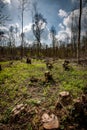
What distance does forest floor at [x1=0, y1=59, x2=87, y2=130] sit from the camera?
6379mm

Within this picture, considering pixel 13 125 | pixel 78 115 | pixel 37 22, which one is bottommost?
pixel 13 125

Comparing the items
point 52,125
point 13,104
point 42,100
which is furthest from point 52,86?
point 52,125

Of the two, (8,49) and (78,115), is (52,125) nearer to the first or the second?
(78,115)

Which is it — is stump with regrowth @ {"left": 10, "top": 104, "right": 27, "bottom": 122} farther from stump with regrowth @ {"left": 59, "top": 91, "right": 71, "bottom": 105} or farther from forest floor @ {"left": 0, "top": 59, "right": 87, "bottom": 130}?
stump with regrowth @ {"left": 59, "top": 91, "right": 71, "bottom": 105}

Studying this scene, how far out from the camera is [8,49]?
53469 millimetres

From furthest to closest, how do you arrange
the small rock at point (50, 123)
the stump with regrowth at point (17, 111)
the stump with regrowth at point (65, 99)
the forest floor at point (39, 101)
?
the stump with regrowth at point (65, 99) → the stump with regrowth at point (17, 111) → the forest floor at point (39, 101) → the small rock at point (50, 123)

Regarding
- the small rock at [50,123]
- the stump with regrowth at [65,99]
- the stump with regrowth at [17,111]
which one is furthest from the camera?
the stump with regrowth at [65,99]

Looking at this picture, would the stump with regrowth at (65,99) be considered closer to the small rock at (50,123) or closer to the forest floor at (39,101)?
the forest floor at (39,101)

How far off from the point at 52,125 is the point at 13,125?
166 centimetres

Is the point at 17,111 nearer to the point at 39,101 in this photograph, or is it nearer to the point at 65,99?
the point at 39,101

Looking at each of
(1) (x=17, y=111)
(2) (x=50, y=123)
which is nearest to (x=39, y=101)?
(1) (x=17, y=111)

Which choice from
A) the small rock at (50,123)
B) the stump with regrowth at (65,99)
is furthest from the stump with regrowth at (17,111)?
the stump with regrowth at (65,99)

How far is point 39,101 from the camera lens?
810cm

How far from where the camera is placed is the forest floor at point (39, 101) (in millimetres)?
6379
